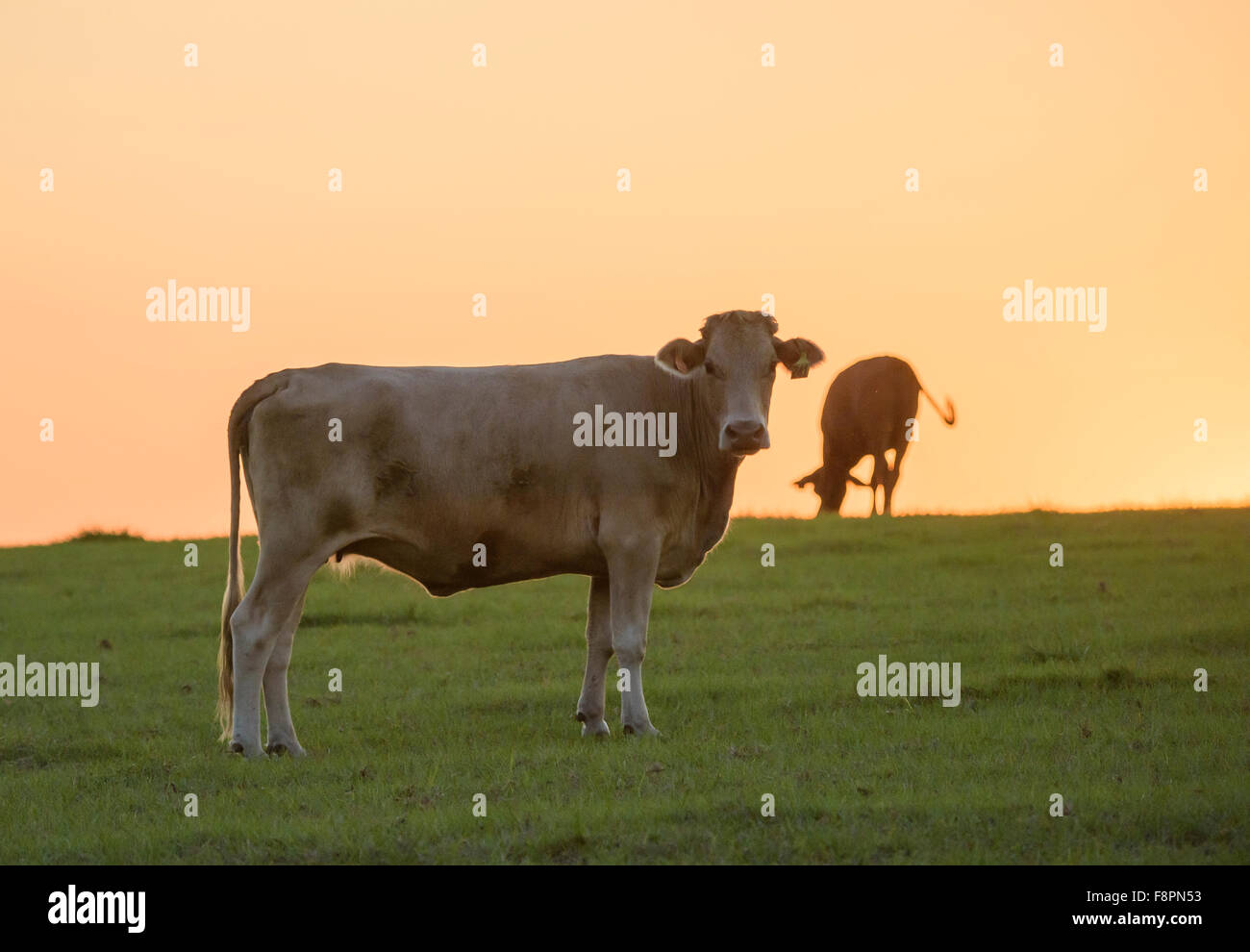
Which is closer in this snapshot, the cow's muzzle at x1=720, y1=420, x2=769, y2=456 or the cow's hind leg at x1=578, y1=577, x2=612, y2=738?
the cow's muzzle at x1=720, y1=420, x2=769, y2=456

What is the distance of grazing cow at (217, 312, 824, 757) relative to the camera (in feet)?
39.0

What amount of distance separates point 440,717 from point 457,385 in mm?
3029

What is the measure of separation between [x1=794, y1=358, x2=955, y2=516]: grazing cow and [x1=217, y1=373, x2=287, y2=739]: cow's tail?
2031 cm

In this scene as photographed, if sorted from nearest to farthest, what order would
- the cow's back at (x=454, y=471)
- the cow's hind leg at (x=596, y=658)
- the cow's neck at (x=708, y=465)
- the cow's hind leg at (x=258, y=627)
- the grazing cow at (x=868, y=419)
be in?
the cow's hind leg at (x=258, y=627) < the cow's back at (x=454, y=471) < the cow's hind leg at (x=596, y=658) < the cow's neck at (x=708, y=465) < the grazing cow at (x=868, y=419)

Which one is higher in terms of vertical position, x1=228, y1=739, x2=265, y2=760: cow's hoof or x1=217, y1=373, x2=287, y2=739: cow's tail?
x1=217, y1=373, x2=287, y2=739: cow's tail

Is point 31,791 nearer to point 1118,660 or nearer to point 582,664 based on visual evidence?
point 582,664

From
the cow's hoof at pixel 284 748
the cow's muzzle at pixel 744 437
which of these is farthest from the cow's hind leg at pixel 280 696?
the cow's muzzle at pixel 744 437

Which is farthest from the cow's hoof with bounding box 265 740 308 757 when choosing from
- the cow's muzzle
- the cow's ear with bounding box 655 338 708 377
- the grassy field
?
the cow's ear with bounding box 655 338 708 377

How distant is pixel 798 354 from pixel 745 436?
1193mm

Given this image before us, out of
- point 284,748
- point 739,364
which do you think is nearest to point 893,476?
point 739,364

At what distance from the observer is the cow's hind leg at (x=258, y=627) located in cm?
1168

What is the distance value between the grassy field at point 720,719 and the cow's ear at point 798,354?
2886 mm

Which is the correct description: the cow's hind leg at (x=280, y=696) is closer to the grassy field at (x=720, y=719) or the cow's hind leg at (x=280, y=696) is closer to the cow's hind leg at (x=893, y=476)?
the grassy field at (x=720, y=719)

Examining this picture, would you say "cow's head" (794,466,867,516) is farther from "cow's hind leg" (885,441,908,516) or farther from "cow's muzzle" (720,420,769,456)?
"cow's muzzle" (720,420,769,456)
